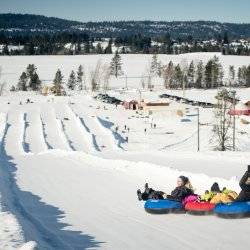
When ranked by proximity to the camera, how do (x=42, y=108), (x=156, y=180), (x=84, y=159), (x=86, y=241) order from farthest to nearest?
(x=42, y=108), (x=84, y=159), (x=156, y=180), (x=86, y=241)

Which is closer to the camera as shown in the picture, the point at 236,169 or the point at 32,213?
the point at 32,213

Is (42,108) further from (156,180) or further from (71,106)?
(156,180)

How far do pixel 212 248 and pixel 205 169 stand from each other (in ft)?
51.1

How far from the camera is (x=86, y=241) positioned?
1005 cm

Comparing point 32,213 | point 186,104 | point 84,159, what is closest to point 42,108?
point 186,104

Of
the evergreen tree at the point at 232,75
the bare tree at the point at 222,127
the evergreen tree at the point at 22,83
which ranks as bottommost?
the bare tree at the point at 222,127

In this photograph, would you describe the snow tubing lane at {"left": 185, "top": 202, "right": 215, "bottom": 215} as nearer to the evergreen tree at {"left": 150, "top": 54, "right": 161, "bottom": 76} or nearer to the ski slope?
the ski slope

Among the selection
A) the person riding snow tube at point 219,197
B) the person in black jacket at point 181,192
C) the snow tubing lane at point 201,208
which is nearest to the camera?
the snow tubing lane at point 201,208

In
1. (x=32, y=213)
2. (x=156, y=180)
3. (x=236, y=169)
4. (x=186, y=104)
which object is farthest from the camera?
(x=186, y=104)

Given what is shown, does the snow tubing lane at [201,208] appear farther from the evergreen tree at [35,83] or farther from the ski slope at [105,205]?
the evergreen tree at [35,83]

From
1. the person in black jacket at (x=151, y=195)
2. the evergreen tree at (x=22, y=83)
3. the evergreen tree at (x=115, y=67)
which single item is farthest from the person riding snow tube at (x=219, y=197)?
the evergreen tree at (x=115, y=67)

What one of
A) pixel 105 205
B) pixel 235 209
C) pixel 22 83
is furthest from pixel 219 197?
pixel 22 83

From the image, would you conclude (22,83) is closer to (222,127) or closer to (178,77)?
(178,77)

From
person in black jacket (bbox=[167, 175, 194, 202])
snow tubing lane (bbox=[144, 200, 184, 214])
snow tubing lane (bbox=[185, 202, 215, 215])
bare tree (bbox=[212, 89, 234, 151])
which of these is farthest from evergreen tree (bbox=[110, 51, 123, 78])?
snow tubing lane (bbox=[185, 202, 215, 215])
